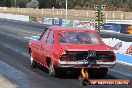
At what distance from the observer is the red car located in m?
11.9

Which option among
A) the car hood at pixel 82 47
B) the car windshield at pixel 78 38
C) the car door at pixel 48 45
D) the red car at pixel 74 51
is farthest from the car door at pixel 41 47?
the car hood at pixel 82 47

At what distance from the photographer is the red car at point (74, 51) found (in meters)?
11.9

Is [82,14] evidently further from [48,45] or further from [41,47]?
[48,45]

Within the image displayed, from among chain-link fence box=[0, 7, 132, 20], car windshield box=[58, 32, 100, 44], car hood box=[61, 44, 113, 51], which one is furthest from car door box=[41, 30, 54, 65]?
chain-link fence box=[0, 7, 132, 20]

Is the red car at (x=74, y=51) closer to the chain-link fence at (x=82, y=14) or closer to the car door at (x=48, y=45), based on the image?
the car door at (x=48, y=45)

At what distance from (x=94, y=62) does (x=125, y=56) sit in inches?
248

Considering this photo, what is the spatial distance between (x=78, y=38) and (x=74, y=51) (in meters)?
0.97

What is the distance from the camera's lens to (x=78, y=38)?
12.8 metres

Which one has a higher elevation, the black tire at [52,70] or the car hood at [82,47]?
the car hood at [82,47]

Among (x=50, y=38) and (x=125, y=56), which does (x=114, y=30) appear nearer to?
(x=125, y=56)

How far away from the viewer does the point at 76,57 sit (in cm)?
1195

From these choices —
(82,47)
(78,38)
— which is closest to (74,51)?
(82,47)

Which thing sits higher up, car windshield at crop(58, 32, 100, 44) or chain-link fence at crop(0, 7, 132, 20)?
car windshield at crop(58, 32, 100, 44)

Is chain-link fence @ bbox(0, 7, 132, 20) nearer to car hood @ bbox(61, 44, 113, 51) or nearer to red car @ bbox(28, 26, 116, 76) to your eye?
red car @ bbox(28, 26, 116, 76)
